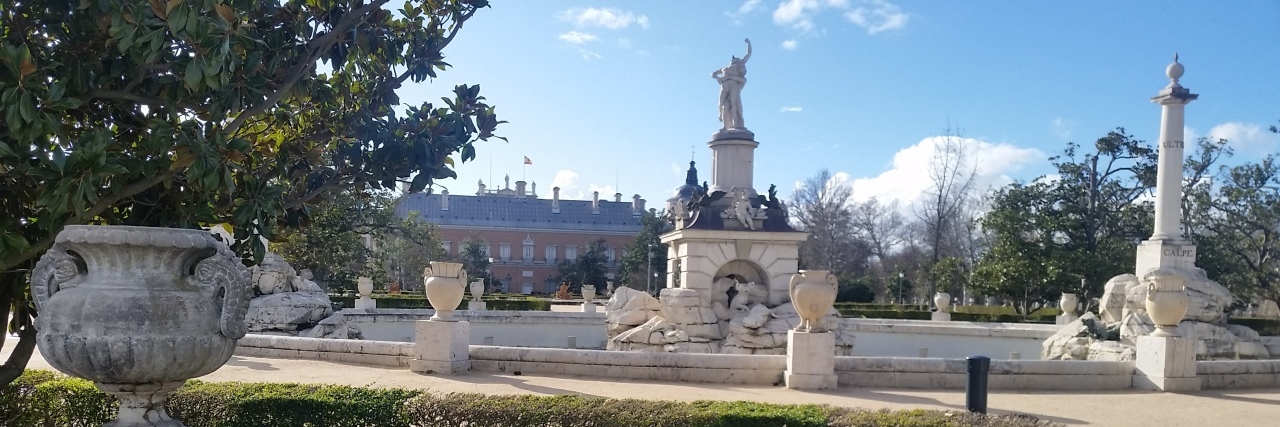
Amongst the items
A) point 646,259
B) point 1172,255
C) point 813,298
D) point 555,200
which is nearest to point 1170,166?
point 1172,255

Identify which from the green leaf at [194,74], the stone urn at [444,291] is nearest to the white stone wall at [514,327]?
the stone urn at [444,291]

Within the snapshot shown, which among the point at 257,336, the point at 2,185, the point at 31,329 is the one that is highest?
the point at 2,185

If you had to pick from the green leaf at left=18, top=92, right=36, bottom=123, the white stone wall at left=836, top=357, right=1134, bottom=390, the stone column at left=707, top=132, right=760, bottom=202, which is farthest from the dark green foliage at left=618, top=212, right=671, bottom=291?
the green leaf at left=18, top=92, right=36, bottom=123

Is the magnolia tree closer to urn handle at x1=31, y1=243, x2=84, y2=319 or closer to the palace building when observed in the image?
urn handle at x1=31, y1=243, x2=84, y2=319

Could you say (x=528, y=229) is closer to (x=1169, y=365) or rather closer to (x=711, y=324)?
(x=711, y=324)

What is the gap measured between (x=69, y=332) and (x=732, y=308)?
44.4 ft

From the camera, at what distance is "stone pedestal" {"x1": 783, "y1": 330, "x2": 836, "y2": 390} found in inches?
429

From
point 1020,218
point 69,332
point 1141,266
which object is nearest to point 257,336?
point 69,332

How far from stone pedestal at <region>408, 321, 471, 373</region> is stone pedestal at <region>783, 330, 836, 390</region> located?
14.3 ft

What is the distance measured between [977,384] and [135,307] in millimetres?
7377

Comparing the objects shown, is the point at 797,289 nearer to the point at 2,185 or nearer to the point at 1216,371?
the point at 1216,371

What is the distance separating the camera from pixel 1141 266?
21.6 metres

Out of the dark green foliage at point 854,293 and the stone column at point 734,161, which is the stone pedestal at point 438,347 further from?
the dark green foliage at point 854,293

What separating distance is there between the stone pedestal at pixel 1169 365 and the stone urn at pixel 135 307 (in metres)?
11.2
